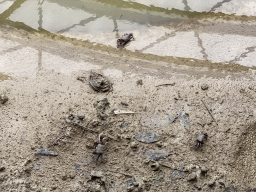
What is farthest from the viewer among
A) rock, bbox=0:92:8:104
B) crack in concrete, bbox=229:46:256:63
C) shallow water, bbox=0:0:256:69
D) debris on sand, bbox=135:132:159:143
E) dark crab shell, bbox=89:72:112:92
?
shallow water, bbox=0:0:256:69

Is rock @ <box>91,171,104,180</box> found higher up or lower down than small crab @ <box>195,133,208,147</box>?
lower down

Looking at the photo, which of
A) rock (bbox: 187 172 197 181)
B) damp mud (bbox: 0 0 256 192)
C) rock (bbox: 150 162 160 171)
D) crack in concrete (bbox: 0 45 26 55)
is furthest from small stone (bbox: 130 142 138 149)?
crack in concrete (bbox: 0 45 26 55)

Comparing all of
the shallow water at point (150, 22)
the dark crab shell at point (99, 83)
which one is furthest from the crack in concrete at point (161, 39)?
the dark crab shell at point (99, 83)

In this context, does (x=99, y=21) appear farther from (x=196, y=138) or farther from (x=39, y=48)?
(x=196, y=138)

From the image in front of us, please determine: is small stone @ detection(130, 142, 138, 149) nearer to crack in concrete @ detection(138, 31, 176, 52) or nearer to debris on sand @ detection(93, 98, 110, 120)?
debris on sand @ detection(93, 98, 110, 120)

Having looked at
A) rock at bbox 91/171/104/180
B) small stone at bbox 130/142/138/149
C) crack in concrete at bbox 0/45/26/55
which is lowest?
rock at bbox 91/171/104/180

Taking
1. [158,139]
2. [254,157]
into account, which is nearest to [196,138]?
[158,139]
